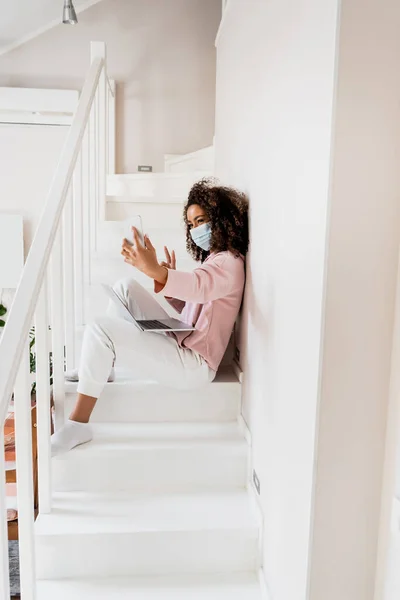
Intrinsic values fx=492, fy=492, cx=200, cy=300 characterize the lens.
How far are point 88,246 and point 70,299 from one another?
1.34ft

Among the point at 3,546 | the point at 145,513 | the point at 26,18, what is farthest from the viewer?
the point at 26,18

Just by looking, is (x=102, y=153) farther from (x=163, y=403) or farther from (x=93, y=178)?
(x=163, y=403)

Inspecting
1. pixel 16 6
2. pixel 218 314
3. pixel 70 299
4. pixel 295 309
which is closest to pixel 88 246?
pixel 70 299

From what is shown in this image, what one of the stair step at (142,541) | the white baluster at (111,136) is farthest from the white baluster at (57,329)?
the white baluster at (111,136)

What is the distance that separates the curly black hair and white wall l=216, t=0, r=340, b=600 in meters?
0.06

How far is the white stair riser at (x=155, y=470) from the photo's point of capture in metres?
1.53

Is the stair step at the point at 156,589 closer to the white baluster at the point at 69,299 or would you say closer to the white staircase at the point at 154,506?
the white staircase at the point at 154,506

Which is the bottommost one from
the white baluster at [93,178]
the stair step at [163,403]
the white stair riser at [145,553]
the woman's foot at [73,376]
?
the white stair riser at [145,553]

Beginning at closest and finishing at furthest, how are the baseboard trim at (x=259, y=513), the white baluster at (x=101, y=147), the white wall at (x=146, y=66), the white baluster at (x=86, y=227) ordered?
1. the baseboard trim at (x=259, y=513)
2. the white baluster at (x=86, y=227)
3. the white baluster at (x=101, y=147)
4. the white wall at (x=146, y=66)

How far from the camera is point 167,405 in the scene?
173cm

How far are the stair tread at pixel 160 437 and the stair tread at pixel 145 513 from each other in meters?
0.14

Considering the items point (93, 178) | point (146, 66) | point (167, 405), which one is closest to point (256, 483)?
point (167, 405)

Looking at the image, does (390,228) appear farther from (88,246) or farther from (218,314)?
(88,246)

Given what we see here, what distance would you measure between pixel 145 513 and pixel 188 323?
26.0 inches
